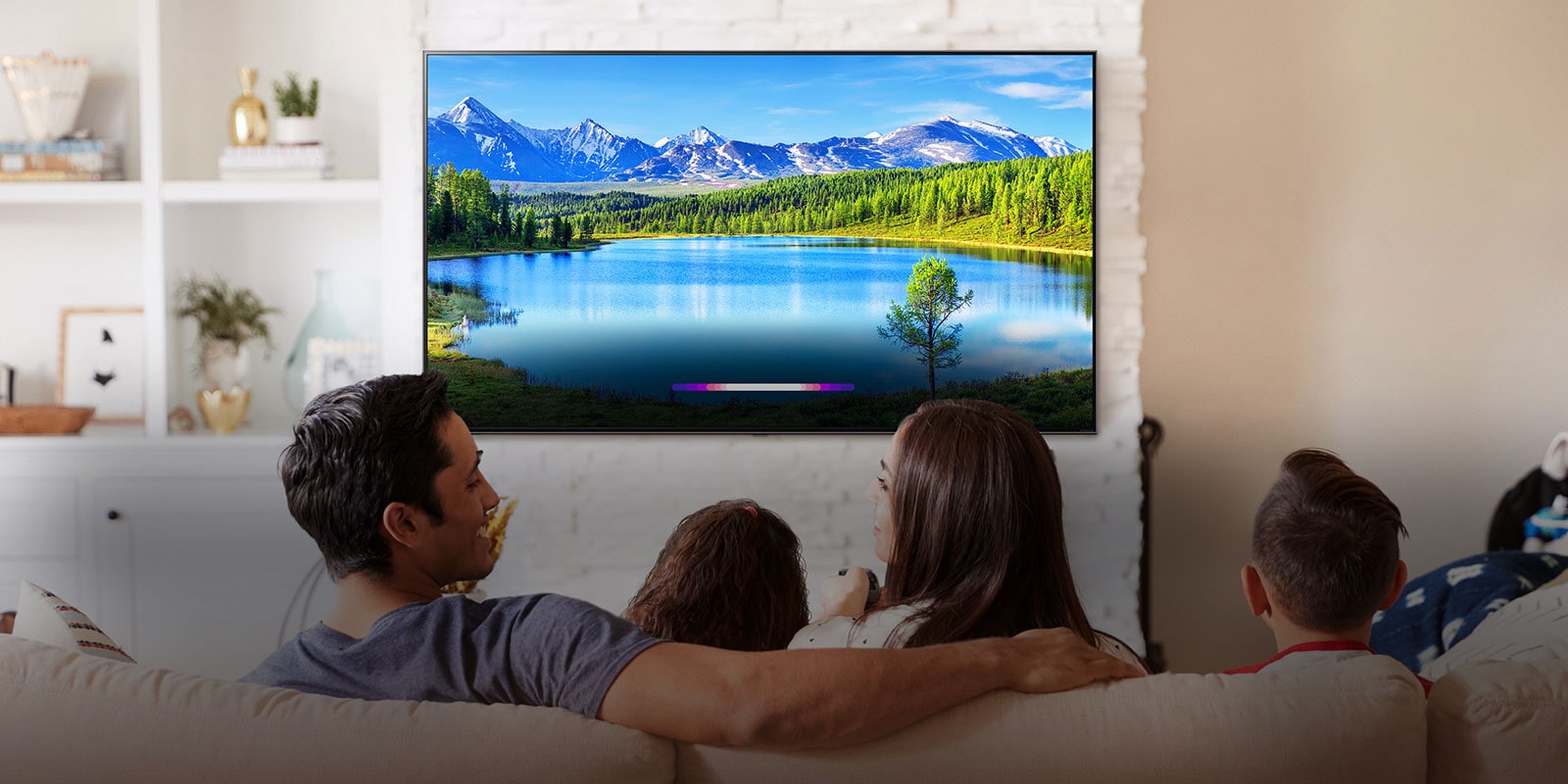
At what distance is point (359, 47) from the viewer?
3.59m

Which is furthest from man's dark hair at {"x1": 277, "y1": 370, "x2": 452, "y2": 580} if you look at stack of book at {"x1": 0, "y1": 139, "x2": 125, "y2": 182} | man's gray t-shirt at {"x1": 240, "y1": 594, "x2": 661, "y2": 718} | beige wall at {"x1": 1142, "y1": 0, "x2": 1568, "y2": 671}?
beige wall at {"x1": 1142, "y1": 0, "x2": 1568, "y2": 671}

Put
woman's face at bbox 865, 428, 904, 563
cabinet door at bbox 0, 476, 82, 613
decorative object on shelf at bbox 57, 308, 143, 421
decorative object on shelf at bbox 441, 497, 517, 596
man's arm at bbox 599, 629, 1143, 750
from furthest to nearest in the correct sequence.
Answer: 1. decorative object on shelf at bbox 57, 308, 143, 421
2. cabinet door at bbox 0, 476, 82, 613
3. decorative object on shelf at bbox 441, 497, 517, 596
4. woman's face at bbox 865, 428, 904, 563
5. man's arm at bbox 599, 629, 1143, 750

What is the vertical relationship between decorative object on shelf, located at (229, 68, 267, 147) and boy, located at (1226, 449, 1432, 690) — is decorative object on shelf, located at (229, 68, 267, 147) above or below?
above

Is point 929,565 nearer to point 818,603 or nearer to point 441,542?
point 441,542

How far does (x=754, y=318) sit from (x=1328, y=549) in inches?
82.3

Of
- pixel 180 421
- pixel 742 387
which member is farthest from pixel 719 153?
pixel 180 421

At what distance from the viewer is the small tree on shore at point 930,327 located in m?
3.40

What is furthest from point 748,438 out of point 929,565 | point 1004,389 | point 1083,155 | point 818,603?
point 929,565

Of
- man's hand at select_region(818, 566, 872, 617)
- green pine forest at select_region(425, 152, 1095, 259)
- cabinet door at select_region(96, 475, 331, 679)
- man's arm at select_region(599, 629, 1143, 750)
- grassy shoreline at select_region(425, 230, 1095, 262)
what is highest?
green pine forest at select_region(425, 152, 1095, 259)

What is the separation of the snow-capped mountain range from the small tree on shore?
384mm

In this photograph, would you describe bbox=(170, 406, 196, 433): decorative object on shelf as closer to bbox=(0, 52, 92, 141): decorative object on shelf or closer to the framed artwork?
the framed artwork

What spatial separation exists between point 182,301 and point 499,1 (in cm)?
125

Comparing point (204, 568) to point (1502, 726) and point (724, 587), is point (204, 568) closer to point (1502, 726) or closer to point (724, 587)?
point (724, 587)

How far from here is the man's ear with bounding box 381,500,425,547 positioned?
1226mm
